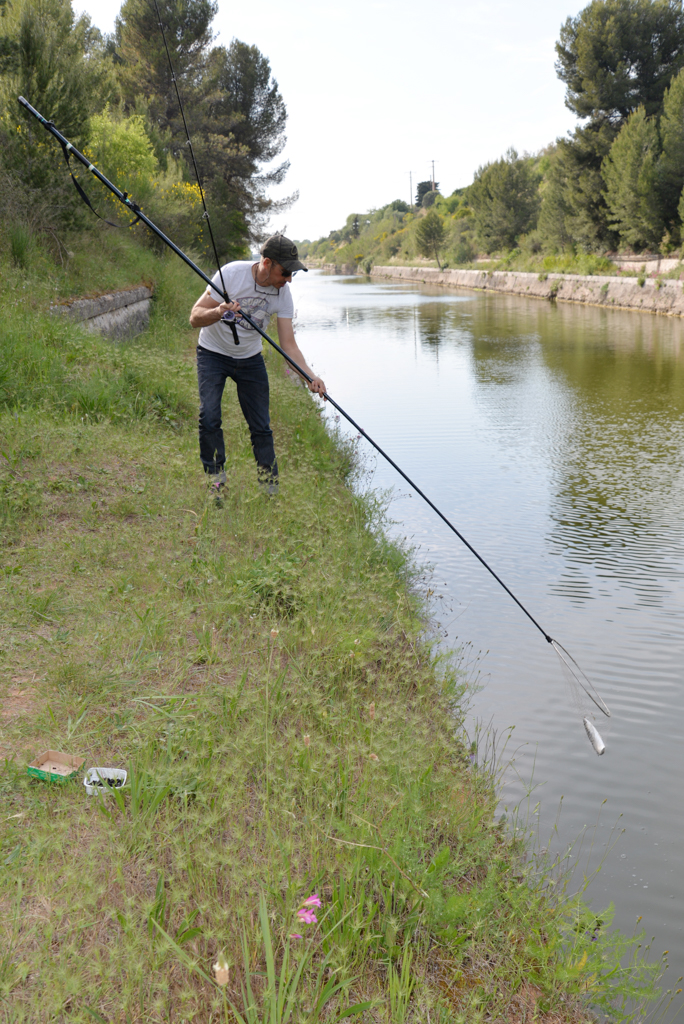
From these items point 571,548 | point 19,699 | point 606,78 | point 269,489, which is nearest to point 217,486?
point 269,489

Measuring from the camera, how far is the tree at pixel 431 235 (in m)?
63.7

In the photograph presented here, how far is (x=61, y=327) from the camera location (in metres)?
7.45

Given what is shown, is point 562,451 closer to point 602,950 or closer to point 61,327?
point 61,327

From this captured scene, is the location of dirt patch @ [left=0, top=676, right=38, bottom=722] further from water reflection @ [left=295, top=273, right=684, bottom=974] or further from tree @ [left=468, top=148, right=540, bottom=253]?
tree @ [left=468, top=148, right=540, bottom=253]

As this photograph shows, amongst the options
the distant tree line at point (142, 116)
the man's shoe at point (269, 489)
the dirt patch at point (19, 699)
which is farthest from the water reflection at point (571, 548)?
the distant tree line at point (142, 116)

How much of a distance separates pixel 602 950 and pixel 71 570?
2.85 m

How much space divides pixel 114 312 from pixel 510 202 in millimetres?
43770

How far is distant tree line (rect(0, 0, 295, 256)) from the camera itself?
30.7ft

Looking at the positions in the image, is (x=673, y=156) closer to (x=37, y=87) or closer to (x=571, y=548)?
(x=37, y=87)

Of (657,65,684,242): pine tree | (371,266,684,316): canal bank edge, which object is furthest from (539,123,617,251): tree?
(657,65,684,242): pine tree

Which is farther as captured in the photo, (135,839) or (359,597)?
(359,597)

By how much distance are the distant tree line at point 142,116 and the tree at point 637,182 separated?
13.6m

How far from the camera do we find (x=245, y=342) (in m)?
4.98

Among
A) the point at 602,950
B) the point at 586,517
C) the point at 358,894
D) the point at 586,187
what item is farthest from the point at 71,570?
the point at 586,187
